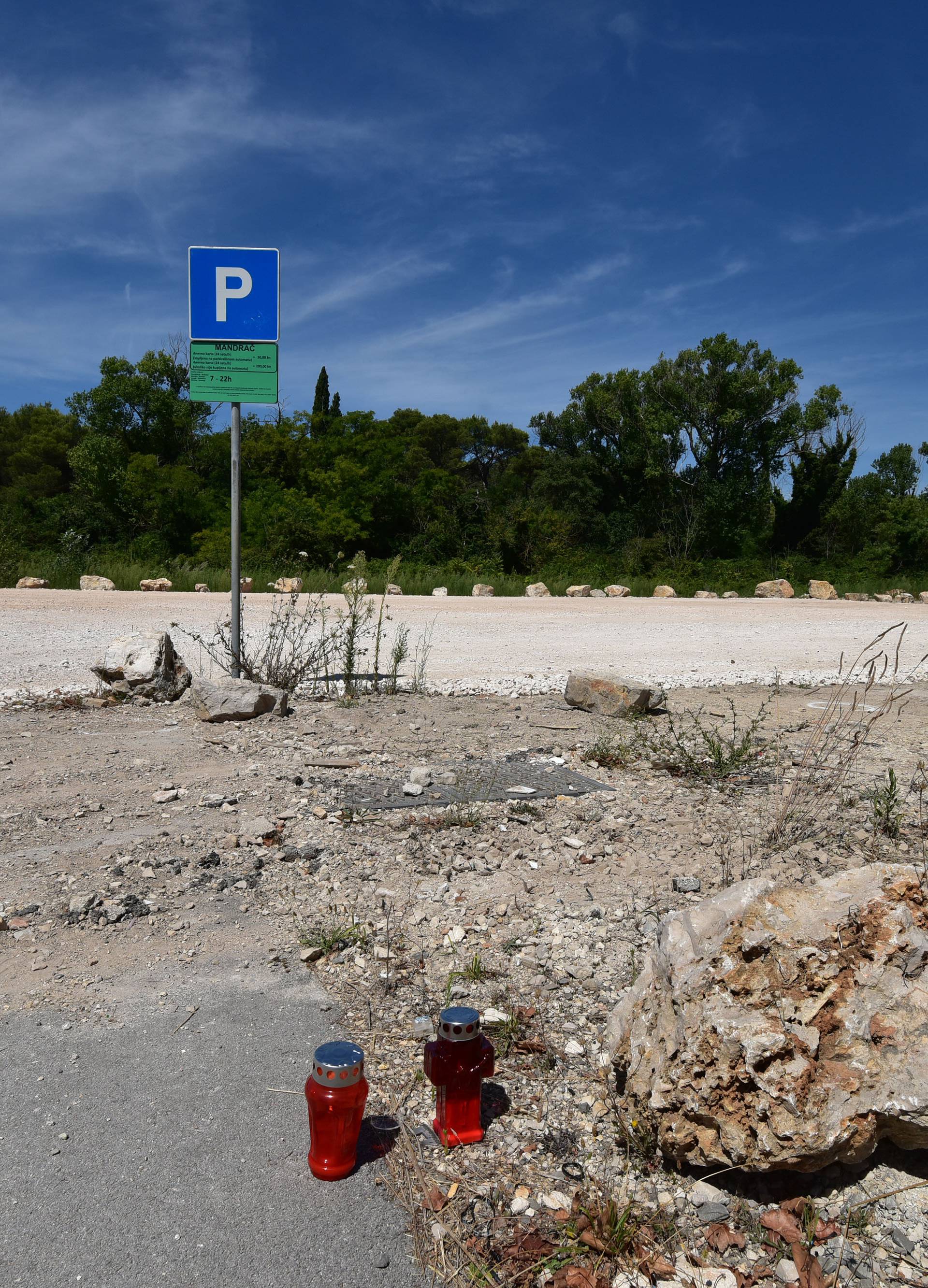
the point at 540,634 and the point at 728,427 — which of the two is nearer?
the point at 540,634

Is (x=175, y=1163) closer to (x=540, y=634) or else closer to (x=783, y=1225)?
(x=783, y=1225)

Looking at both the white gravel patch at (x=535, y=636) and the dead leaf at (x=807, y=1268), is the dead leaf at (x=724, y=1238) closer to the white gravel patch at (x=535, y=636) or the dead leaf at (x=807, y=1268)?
the dead leaf at (x=807, y=1268)

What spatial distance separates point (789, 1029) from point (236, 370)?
242 inches

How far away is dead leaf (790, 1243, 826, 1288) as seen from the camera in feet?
5.75

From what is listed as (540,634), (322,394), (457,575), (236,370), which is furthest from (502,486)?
(236,370)

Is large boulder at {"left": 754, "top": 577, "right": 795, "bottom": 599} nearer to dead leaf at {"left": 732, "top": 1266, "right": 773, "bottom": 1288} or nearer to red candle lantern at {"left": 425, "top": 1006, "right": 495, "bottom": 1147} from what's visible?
red candle lantern at {"left": 425, "top": 1006, "right": 495, "bottom": 1147}

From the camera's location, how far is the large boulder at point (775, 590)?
24.6 metres

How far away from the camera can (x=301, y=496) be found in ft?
100

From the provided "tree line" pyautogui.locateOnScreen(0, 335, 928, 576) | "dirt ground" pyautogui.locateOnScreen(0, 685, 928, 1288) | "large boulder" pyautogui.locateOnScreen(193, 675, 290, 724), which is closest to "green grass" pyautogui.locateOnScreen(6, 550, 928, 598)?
"tree line" pyautogui.locateOnScreen(0, 335, 928, 576)

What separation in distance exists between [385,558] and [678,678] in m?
21.8

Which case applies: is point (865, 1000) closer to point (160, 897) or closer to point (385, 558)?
point (160, 897)

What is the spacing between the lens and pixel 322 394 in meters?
38.4

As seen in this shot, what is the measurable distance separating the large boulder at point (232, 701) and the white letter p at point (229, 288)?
2797 millimetres

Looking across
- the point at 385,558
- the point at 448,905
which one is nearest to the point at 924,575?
the point at 385,558
